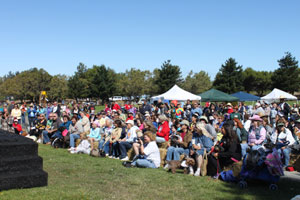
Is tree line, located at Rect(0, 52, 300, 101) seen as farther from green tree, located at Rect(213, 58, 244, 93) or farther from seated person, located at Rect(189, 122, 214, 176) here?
seated person, located at Rect(189, 122, 214, 176)

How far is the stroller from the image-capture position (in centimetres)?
568

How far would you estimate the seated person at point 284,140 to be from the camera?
7729 mm

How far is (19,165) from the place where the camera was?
555 cm

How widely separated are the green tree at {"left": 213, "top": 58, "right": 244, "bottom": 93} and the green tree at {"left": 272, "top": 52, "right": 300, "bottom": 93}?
9.70 m

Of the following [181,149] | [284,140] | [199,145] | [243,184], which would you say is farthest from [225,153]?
[284,140]

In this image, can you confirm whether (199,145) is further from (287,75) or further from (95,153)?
(287,75)

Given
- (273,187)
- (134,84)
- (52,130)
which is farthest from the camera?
(134,84)

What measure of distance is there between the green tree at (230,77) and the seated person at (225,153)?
59.1 m

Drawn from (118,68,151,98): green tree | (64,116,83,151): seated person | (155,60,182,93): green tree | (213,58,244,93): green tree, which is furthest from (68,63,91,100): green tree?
(64,116,83,151): seated person

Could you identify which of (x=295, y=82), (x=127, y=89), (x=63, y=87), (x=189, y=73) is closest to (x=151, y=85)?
(x=127, y=89)

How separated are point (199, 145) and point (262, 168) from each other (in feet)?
6.00

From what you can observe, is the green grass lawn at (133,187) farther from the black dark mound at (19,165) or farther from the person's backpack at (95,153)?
the person's backpack at (95,153)

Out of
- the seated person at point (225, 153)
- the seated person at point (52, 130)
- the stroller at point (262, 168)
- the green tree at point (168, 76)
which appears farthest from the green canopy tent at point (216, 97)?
the green tree at point (168, 76)

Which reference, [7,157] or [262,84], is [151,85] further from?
[7,157]
